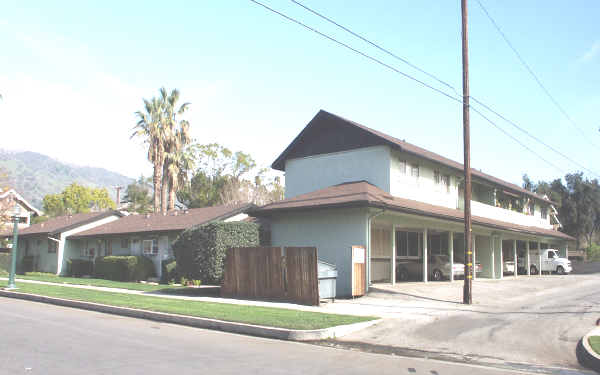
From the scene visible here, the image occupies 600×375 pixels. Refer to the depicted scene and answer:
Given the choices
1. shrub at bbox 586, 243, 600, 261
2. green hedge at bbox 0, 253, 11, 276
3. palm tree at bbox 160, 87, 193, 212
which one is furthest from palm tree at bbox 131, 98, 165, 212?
shrub at bbox 586, 243, 600, 261

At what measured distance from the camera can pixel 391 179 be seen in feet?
77.1

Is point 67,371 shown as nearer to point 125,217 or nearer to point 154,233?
point 154,233

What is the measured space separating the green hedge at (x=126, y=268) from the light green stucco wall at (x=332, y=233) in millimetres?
9988

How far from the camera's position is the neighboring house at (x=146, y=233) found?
94.1ft

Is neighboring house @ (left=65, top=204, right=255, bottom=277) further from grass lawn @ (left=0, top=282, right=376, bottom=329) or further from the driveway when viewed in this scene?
the driveway

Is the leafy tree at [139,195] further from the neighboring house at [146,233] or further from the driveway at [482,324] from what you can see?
the driveway at [482,324]

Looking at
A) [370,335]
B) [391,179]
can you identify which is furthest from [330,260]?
[370,335]

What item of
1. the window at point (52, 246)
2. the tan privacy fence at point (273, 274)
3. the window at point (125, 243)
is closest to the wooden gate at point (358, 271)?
the tan privacy fence at point (273, 274)

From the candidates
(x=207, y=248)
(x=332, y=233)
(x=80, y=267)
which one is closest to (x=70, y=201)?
(x=80, y=267)

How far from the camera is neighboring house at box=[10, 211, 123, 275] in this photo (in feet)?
114

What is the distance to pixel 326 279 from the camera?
56.0ft

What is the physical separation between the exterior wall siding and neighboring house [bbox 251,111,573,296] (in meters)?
0.05

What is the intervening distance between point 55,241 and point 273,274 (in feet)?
78.5

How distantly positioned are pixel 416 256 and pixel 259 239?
9334 mm
